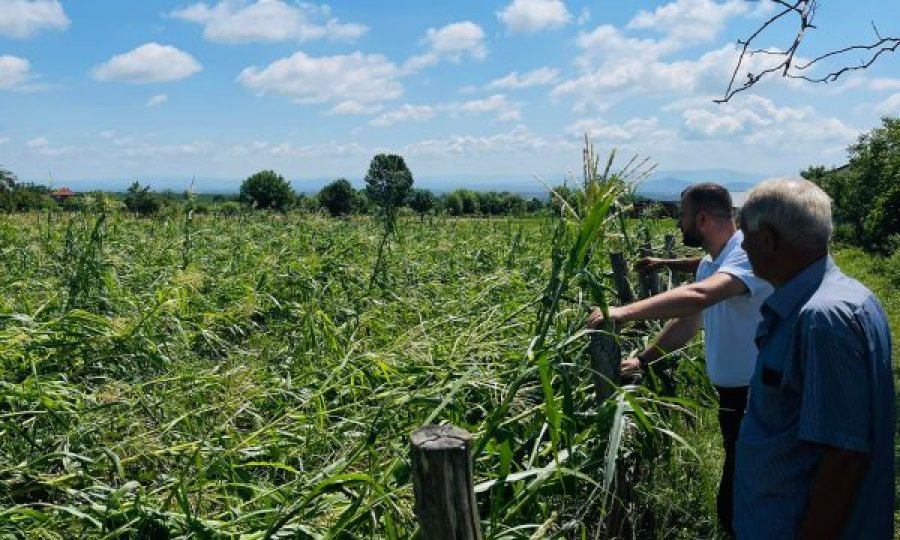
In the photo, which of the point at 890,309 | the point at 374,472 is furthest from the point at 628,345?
the point at 890,309

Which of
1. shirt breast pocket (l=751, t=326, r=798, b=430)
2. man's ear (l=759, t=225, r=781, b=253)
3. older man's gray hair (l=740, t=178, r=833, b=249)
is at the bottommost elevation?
shirt breast pocket (l=751, t=326, r=798, b=430)

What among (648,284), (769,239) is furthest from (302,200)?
(769,239)

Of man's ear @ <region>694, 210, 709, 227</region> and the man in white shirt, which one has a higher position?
man's ear @ <region>694, 210, 709, 227</region>

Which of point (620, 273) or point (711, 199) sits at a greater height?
point (711, 199)

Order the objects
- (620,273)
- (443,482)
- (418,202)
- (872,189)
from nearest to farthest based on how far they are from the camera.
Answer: (443,482) → (620,273) → (872,189) → (418,202)

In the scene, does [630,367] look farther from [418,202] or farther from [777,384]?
[418,202]

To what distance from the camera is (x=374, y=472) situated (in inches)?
94.3

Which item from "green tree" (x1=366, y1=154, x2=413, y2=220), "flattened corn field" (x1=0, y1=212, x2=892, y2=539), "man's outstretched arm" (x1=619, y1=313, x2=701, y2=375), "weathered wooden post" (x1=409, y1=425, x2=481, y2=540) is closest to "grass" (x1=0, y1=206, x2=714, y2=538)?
"flattened corn field" (x1=0, y1=212, x2=892, y2=539)

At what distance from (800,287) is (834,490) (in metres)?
0.47

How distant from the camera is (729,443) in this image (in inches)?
127

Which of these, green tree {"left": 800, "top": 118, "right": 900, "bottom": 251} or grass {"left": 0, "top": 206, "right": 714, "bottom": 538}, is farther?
green tree {"left": 800, "top": 118, "right": 900, "bottom": 251}

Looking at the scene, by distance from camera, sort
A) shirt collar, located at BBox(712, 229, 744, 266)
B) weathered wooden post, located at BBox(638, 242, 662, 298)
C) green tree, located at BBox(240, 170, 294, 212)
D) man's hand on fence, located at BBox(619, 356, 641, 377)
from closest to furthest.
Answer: shirt collar, located at BBox(712, 229, 744, 266)
man's hand on fence, located at BBox(619, 356, 641, 377)
weathered wooden post, located at BBox(638, 242, 662, 298)
green tree, located at BBox(240, 170, 294, 212)

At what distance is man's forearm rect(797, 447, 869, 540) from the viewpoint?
1561 millimetres

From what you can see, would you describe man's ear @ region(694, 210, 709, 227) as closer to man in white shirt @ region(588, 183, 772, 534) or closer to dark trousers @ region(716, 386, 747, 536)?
man in white shirt @ region(588, 183, 772, 534)
